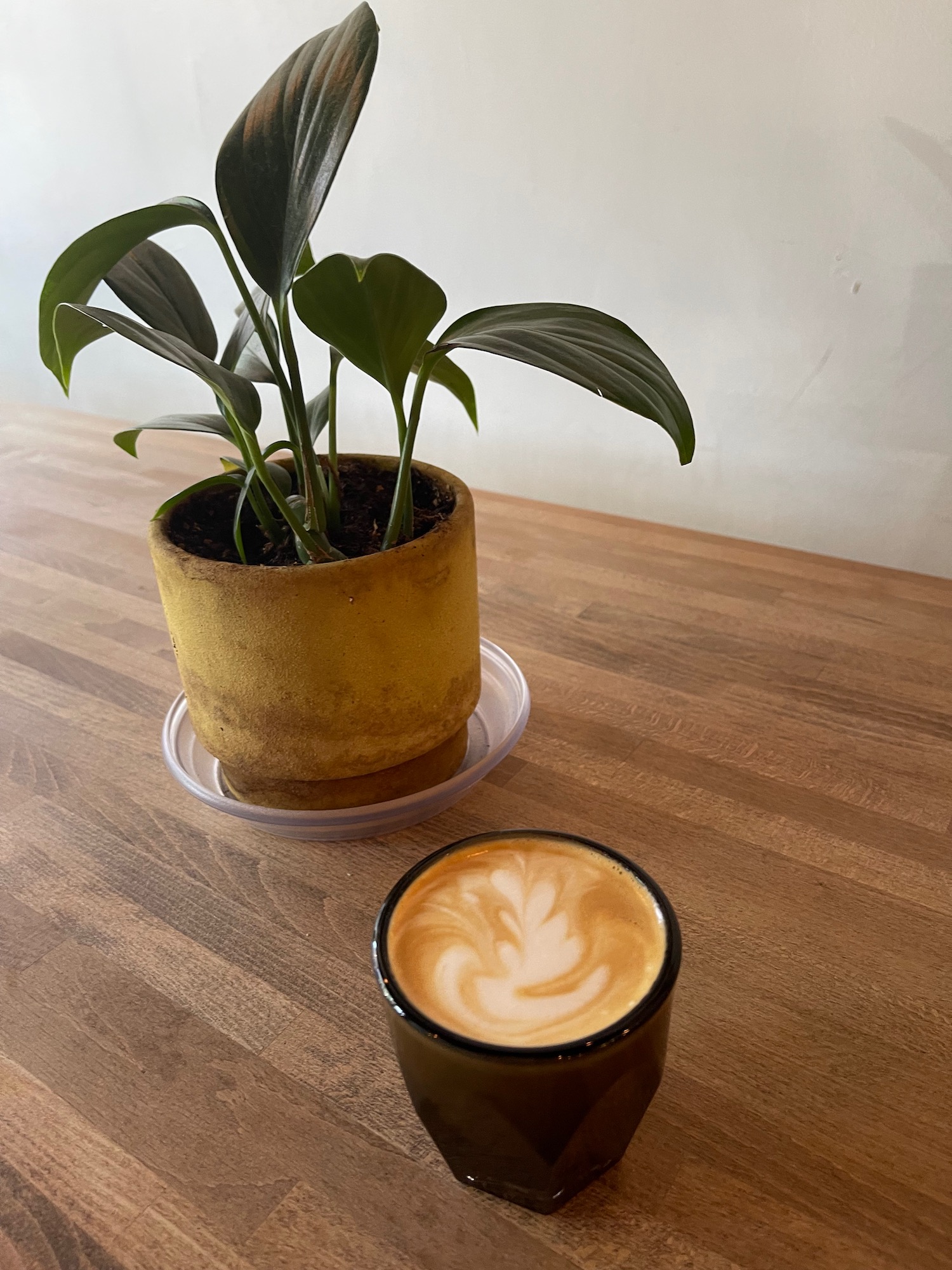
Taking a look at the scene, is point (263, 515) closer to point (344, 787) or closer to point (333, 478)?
point (333, 478)

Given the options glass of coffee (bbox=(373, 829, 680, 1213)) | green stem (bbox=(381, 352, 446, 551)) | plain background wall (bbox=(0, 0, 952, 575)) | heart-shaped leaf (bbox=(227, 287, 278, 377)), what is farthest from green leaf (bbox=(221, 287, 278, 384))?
plain background wall (bbox=(0, 0, 952, 575))

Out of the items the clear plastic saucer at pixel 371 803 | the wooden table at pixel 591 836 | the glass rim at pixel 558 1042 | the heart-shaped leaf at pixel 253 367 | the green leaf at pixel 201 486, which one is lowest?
the wooden table at pixel 591 836

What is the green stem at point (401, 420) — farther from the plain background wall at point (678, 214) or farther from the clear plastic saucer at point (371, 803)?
the plain background wall at point (678, 214)

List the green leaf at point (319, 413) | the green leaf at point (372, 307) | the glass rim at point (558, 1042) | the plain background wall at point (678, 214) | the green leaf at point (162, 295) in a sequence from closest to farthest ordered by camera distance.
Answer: the glass rim at point (558, 1042), the green leaf at point (372, 307), the green leaf at point (162, 295), the green leaf at point (319, 413), the plain background wall at point (678, 214)

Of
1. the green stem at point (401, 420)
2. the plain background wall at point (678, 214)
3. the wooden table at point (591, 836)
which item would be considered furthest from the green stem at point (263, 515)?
the plain background wall at point (678, 214)

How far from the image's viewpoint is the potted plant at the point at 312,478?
0.48 m

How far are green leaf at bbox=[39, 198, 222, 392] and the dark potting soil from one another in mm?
155

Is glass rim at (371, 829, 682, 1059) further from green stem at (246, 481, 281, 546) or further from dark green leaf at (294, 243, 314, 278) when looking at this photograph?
dark green leaf at (294, 243, 314, 278)

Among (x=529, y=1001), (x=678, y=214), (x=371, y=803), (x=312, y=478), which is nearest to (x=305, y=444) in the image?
(x=312, y=478)

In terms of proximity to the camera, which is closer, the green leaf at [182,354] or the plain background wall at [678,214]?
the green leaf at [182,354]

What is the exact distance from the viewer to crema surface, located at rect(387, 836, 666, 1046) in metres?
0.38

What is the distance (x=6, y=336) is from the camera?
206 centimetres

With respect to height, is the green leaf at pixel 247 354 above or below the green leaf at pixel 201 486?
above

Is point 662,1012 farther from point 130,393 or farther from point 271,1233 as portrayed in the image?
point 130,393
